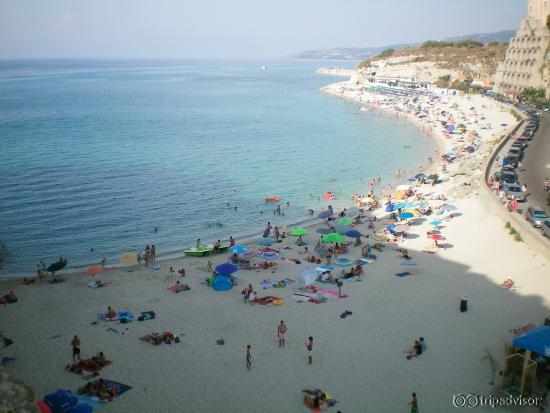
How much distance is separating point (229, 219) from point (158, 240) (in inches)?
202

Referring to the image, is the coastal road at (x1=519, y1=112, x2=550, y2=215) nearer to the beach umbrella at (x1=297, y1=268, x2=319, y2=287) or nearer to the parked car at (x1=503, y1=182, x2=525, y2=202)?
the parked car at (x1=503, y1=182, x2=525, y2=202)

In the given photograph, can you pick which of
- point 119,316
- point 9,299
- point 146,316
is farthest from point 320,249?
point 9,299

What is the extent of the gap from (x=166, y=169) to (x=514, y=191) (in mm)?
26883

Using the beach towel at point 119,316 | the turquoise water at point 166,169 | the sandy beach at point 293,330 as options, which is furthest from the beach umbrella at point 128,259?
the beach towel at point 119,316

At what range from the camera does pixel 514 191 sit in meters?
27.4

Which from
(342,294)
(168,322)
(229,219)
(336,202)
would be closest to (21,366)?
(168,322)

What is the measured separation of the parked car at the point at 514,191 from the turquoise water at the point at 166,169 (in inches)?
409

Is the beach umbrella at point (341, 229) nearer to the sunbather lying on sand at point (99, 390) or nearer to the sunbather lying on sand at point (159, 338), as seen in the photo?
the sunbather lying on sand at point (159, 338)

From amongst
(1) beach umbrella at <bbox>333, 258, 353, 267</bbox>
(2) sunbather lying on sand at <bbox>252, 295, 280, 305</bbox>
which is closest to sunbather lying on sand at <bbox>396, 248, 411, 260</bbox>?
(1) beach umbrella at <bbox>333, 258, 353, 267</bbox>

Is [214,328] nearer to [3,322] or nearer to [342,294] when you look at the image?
[342,294]

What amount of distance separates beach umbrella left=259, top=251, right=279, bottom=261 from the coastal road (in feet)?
45.1

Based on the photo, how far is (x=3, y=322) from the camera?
1544 centimetres

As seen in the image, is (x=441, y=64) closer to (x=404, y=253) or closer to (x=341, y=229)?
(x=341, y=229)

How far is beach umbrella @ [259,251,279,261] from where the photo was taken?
21.4 meters
